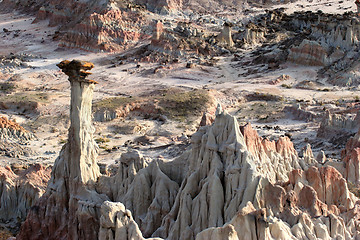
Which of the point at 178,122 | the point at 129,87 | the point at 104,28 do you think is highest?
the point at 104,28

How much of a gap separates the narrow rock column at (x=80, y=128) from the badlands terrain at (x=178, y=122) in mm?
48

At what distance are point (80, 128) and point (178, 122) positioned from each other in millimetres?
26436

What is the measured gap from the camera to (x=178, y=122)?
46.7 meters

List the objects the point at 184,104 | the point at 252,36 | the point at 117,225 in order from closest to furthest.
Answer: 1. the point at 117,225
2. the point at 184,104
3. the point at 252,36

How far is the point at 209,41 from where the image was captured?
77938 mm

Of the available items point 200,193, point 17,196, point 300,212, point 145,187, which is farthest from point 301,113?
point 300,212

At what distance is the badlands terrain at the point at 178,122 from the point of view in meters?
15.6

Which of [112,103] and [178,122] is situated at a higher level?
[112,103]

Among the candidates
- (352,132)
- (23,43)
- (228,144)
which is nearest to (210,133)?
(228,144)

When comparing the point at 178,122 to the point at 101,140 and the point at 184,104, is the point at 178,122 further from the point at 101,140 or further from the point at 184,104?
the point at 101,140

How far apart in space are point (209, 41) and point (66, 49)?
71.2ft

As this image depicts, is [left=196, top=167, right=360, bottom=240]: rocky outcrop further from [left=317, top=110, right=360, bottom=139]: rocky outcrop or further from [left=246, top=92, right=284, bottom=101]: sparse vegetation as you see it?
[left=246, top=92, right=284, bottom=101]: sparse vegetation

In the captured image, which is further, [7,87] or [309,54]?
[7,87]

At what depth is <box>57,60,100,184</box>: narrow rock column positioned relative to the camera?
801 inches
